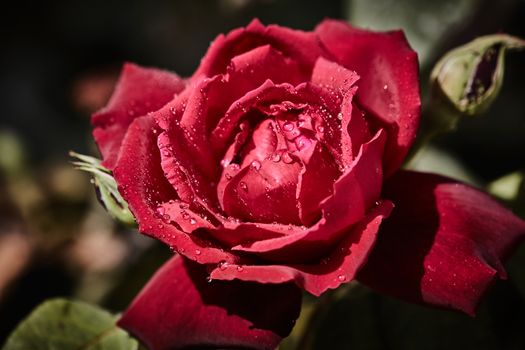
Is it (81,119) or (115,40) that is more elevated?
(115,40)

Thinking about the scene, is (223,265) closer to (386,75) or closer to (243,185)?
(243,185)

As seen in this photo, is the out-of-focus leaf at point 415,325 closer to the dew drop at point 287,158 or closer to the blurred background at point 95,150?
the blurred background at point 95,150

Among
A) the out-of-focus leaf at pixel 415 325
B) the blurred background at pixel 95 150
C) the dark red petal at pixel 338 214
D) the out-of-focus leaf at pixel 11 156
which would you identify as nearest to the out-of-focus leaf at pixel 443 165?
the blurred background at pixel 95 150

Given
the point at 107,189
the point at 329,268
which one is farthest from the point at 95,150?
the point at 329,268

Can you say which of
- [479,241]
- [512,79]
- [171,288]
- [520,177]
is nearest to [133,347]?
[171,288]

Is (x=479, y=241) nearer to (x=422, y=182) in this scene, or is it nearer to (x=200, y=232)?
(x=422, y=182)

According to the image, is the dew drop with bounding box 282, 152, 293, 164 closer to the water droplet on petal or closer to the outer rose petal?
the water droplet on petal
